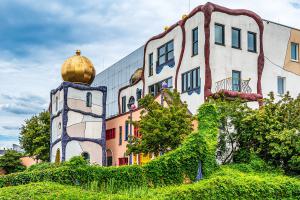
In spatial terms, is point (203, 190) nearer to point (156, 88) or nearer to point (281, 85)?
point (281, 85)

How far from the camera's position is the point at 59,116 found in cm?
3794

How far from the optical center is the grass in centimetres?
1562

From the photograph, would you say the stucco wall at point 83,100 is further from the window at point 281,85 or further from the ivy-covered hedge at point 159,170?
the ivy-covered hedge at point 159,170

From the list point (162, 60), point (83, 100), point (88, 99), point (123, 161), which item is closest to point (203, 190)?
point (162, 60)

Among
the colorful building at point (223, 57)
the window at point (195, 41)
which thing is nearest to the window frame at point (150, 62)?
the colorful building at point (223, 57)

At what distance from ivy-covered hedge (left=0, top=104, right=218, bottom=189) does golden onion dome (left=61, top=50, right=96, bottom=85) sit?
661 inches

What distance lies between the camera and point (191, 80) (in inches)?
1218

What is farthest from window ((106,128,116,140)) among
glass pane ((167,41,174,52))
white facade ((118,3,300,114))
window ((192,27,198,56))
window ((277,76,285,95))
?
window ((277,76,285,95))

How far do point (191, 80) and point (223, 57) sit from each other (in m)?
2.52

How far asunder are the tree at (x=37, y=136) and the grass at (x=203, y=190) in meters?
23.8

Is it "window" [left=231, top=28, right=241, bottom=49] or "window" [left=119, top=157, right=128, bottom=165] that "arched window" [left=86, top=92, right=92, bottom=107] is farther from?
"window" [left=231, top=28, right=241, bottom=49]

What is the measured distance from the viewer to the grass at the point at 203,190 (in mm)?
15625

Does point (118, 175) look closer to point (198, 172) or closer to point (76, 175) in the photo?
point (76, 175)

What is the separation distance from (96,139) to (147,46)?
8.24 m
